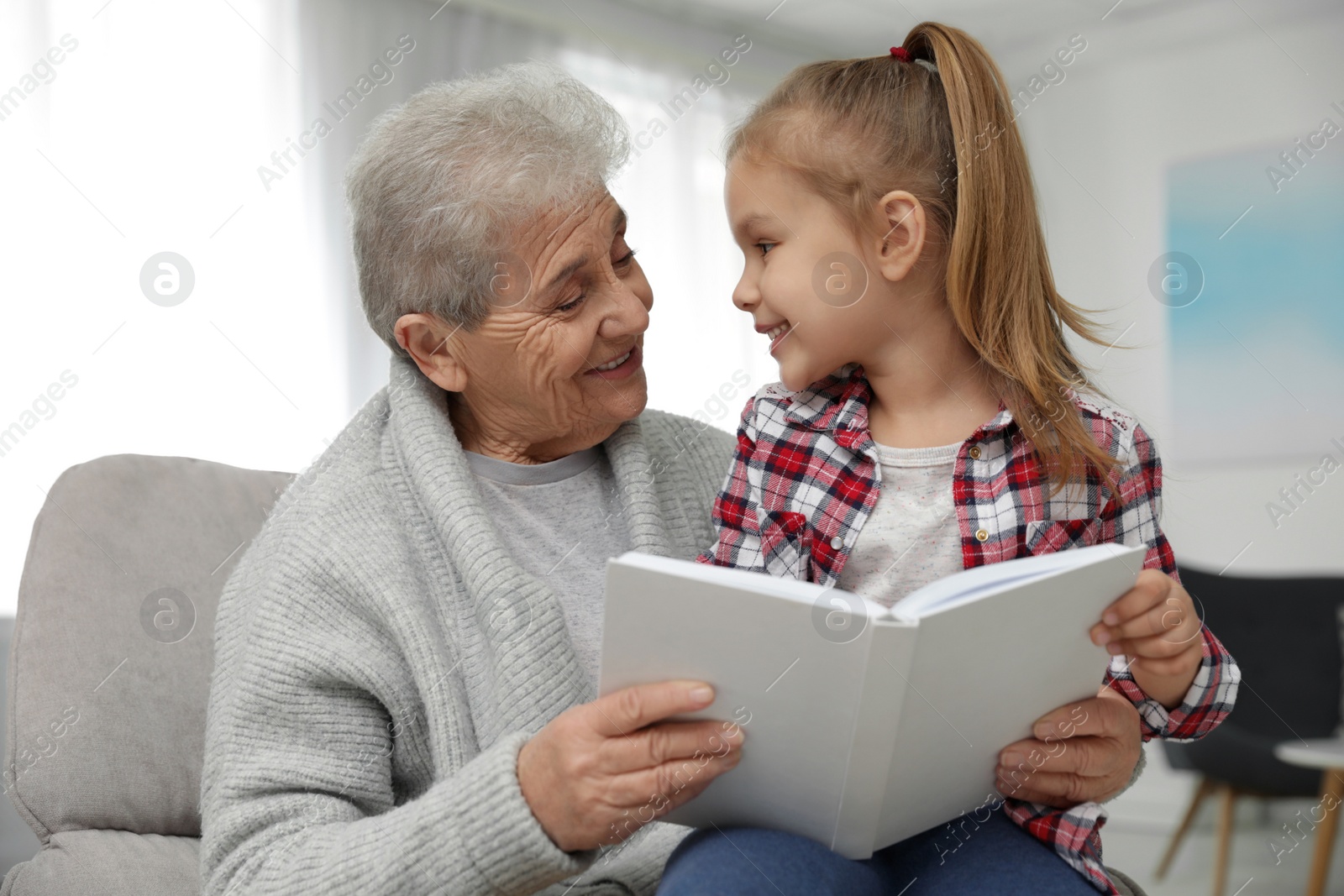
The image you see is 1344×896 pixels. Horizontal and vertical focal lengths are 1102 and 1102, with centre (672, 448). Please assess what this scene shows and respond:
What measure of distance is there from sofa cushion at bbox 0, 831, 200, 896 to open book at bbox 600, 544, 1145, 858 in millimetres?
652

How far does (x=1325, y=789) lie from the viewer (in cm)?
320

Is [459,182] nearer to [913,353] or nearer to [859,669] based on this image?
[913,353]

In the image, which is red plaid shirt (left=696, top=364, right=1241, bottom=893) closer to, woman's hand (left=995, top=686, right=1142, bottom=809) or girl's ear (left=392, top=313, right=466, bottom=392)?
woman's hand (left=995, top=686, right=1142, bottom=809)

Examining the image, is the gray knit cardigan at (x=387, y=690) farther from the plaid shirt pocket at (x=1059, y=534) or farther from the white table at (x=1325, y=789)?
the white table at (x=1325, y=789)

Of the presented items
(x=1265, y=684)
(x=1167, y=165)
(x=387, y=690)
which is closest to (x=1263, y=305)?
(x=1167, y=165)

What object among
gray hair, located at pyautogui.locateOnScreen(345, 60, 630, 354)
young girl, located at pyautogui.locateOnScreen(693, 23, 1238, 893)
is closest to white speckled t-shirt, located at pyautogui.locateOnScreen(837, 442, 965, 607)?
young girl, located at pyautogui.locateOnScreen(693, 23, 1238, 893)

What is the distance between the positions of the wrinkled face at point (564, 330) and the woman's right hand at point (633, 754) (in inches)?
19.4

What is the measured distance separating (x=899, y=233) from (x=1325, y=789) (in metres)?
2.85

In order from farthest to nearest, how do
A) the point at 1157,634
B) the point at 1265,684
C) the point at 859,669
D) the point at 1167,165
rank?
the point at 1167,165, the point at 1265,684, the point at 1157,634, the point at 859,669

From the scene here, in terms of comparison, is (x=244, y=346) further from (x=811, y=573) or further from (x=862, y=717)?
(x=862, y=717)

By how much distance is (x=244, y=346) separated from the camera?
10.3 ft

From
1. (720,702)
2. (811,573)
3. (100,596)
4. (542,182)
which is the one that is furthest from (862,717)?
(100,596)

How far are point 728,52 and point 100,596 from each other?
3.70 meters

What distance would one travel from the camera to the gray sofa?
1.25 m
